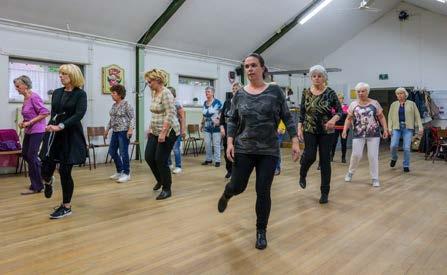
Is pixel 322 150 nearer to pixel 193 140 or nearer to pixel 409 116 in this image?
pixel 409 116

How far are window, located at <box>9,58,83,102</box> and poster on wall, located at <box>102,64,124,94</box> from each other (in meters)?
0.90

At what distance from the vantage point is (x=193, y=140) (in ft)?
31.6

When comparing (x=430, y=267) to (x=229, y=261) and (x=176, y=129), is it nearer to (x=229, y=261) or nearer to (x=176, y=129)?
(x=229, y=261)

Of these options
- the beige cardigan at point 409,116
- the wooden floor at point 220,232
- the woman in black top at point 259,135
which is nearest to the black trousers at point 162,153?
the wooden floor at point 220,232

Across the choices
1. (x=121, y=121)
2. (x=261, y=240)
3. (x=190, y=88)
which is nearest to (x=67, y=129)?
(x=261, y=240)

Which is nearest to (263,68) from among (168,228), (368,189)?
(168,228)

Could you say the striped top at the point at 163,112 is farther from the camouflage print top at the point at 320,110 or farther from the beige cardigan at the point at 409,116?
the beige cardigan at the point at 409,116

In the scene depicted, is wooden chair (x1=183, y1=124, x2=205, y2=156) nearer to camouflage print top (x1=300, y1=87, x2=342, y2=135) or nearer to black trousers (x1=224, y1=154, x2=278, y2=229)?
camouflage print top (x1=300, y1=87, x2=342, y2=135)

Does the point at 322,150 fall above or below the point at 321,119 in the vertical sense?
below

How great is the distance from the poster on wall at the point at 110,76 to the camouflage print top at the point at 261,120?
19.2 ft

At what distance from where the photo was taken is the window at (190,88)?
10047 millimetres

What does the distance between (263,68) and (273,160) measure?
0.65 meters

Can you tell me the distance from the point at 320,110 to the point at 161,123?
5.47 feet

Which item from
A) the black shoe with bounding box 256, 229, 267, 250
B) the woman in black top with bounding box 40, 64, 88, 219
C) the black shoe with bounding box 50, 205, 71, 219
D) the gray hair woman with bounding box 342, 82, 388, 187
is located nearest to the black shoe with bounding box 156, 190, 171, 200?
the black shoe with bounding box 50, 205, 71, 219
